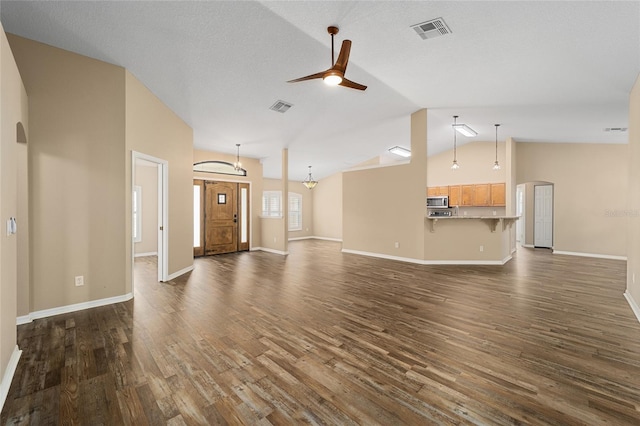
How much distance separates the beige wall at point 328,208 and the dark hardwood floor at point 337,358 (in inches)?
281

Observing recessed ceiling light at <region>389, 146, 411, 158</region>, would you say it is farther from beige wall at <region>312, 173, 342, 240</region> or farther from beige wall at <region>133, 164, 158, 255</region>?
beige wall at <region>133, 164, 158, 255</region>

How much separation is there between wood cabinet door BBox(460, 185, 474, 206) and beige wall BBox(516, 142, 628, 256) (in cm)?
141

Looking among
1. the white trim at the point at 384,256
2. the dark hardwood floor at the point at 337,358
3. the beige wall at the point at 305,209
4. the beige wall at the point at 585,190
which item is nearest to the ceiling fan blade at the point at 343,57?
the dark hardwood floor at the point at 337,358

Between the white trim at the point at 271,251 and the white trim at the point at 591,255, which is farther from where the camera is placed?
the white trim at the point at 271,251

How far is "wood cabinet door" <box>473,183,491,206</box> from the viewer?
331 inches

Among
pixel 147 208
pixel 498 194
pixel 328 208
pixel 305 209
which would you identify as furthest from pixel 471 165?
pixel 147 208

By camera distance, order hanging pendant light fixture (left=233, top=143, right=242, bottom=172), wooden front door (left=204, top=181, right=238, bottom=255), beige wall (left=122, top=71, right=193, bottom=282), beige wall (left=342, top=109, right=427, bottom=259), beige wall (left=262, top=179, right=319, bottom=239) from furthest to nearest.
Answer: beige wall (left=262, top=179, right=319, bottom=239) < hanging pendant light fixture (left=233, top=143, right=242, bottom=172) < wooden front door (left=204, top=181, right=238, bottom=255) < beige wall (left=342, top=109, right=427, bottom=259) < beige wall (left=122, top=71, right=193, bottom=282)

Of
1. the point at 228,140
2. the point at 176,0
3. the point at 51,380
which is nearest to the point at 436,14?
the point at 176,0

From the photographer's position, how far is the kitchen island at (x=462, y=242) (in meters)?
6.35

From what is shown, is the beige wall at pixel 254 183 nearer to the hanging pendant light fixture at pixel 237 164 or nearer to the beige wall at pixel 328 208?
the hanging pendant light fixture at pixel 237 164

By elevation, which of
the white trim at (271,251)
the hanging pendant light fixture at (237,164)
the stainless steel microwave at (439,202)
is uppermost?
the hanging pendant light fixture at (237,164)

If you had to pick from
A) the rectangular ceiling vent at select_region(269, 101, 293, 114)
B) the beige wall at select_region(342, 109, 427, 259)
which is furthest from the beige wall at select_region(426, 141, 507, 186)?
the rectangular ceiling vent at select_region(269, 101, 293, 114)

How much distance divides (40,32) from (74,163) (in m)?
1.39

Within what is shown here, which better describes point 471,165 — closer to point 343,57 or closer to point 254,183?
point 254,183
